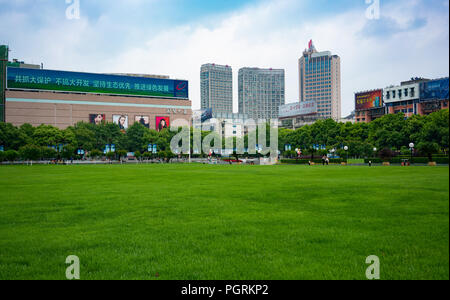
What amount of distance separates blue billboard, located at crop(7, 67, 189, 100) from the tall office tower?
85.1 meters

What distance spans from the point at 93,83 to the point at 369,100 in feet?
290

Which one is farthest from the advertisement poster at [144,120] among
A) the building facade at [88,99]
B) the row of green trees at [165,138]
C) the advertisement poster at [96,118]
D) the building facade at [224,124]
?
the row of green trees at [165,138]

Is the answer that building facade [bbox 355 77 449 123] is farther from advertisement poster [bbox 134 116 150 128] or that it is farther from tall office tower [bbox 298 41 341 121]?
advertisement poster [bbox 134 116 150 128]

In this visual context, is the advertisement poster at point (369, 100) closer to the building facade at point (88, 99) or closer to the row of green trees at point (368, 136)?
the row of green trees at point (368, 136)

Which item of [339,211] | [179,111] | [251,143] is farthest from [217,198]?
[179,111]

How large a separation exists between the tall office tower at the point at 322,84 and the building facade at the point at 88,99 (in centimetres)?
8598

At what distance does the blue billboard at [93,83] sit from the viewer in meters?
95.9

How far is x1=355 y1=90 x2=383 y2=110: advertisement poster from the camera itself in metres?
105

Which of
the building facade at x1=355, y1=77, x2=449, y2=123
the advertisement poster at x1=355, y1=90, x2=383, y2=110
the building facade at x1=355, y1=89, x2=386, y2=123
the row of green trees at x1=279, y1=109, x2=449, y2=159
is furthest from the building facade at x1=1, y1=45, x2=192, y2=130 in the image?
the building facade at x1=355, y1=77, x2=449, y2=123

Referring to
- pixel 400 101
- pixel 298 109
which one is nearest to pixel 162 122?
pixel 298 109

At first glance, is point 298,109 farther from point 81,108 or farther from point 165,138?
point 81,108

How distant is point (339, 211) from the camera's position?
27.3 ft

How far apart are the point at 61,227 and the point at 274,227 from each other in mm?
4480
